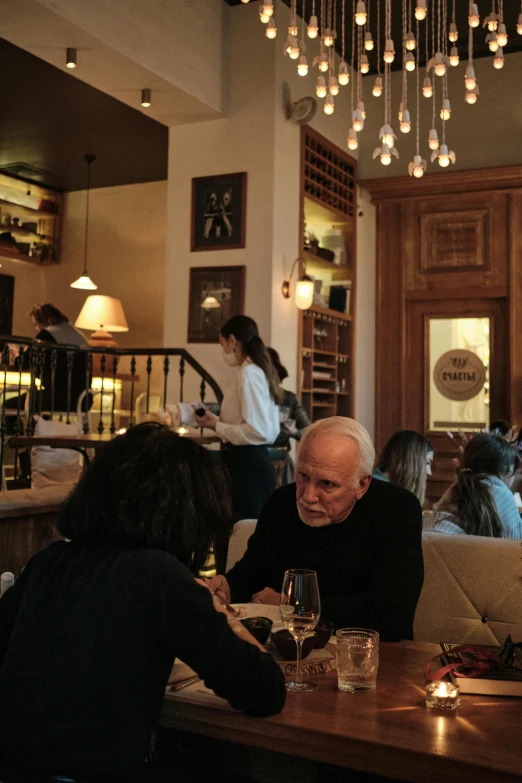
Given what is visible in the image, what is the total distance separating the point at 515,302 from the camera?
26.3 feet

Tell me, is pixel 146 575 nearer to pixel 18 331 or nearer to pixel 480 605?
pixel 480 605

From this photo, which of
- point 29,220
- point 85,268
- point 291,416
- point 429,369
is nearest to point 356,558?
point 291,416

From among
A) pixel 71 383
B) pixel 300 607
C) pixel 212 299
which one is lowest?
pixel 300 607

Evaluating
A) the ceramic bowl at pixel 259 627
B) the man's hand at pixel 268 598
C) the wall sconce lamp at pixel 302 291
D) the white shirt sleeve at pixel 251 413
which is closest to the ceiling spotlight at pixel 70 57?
the wall sconce lamp at pixel 302 291

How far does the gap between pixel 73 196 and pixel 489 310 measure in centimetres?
574

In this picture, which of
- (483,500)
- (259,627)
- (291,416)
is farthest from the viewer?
(291,416)

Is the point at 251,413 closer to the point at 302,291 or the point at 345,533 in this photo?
the point at 345,533

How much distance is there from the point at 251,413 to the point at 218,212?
131 inches

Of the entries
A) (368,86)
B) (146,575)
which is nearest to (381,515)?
(146,575)

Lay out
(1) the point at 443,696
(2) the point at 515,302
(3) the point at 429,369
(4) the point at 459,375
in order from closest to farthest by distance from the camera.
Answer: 1. (1) the point at 443,696
2. (2) the point at 515,302
3. (4) the point at 459,375
4. (3) the point at 429,369

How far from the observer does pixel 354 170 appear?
859 centimetres

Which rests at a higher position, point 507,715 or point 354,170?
point 354,170

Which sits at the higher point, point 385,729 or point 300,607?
point 300,607

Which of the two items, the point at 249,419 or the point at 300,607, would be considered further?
the point at 249,419
